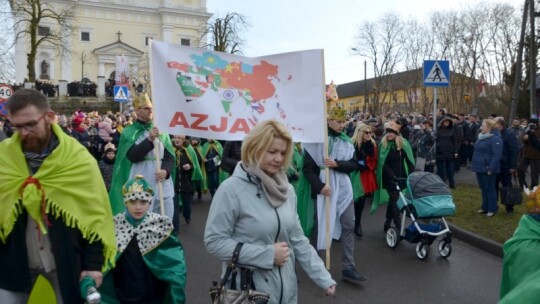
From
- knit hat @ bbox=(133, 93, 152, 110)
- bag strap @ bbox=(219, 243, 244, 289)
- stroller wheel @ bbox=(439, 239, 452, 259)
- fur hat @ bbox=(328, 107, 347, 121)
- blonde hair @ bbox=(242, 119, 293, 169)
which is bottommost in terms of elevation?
stroller wheel @ bbox=(439, 239, 452, 259)

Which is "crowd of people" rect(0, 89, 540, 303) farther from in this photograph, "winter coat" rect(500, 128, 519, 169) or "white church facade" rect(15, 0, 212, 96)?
"white church facade" rect(15, 0, 212, 96)

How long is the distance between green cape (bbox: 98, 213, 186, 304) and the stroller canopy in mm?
4491

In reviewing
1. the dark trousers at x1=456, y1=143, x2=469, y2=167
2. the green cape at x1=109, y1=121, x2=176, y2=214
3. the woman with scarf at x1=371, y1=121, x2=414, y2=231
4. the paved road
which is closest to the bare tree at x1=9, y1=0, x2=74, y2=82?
the dark trousers at x1=456, y1=143, x2=469, y2=167

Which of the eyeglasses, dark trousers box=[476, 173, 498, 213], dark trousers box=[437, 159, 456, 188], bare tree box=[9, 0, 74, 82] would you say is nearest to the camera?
the eyeglasses

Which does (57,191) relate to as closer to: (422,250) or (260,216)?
(260,216)

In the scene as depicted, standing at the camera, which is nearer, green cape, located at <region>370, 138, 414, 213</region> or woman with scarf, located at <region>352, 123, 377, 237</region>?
woman with scarf, located at <region>352, 123, 377, 237</region>

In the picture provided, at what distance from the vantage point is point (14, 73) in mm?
65688

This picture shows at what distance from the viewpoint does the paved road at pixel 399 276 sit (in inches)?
245

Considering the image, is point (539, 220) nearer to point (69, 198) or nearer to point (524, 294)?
point (524, 294)

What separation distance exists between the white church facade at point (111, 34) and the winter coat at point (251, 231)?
6228 centimetres

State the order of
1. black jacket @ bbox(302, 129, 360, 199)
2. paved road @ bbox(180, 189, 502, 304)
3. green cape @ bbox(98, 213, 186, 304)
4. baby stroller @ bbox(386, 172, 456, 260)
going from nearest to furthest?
1. green cape @ bbox(98, 213, 186, 304)
2. paved road @ bbox(180, 189, 502, 304)
3. black jacket @ bbox(302, 129, 360, 199)
4. baby stroller @ bbox(386, 172, 456, 260)

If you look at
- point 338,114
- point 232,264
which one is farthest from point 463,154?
point 232,264

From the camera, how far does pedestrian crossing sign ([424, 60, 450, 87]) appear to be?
487 inches

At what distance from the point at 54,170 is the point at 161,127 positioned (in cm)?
259
